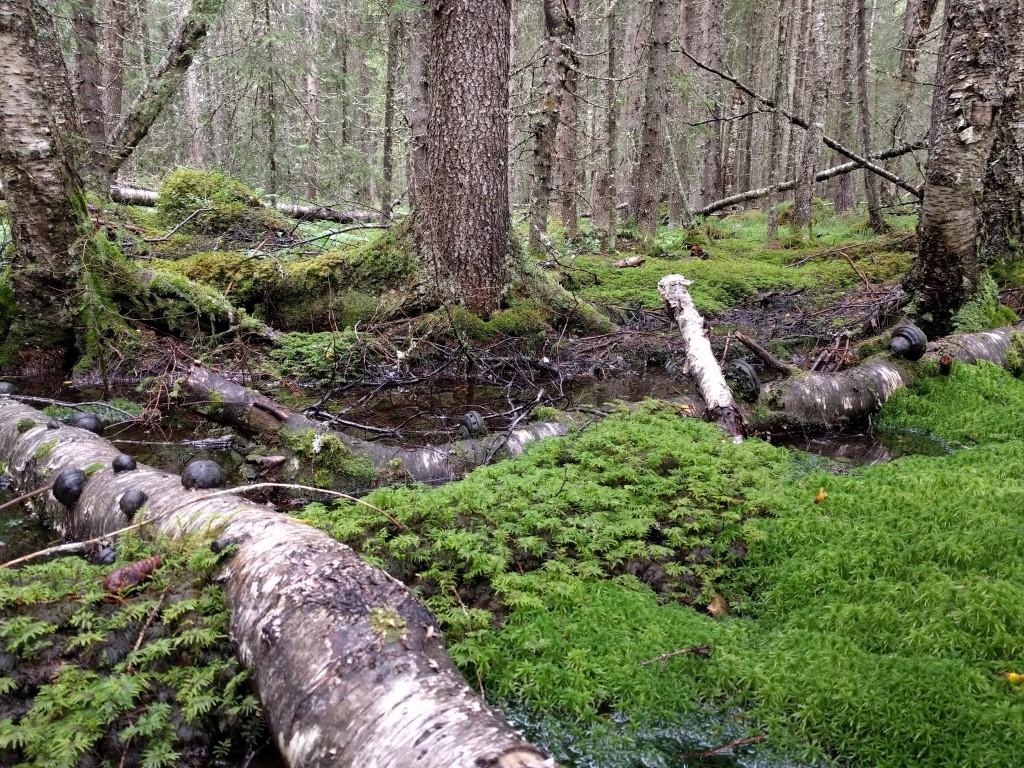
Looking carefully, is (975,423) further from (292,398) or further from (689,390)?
(292,398)

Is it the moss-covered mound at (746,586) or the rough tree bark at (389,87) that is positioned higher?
the rough tree bark at (389,87)

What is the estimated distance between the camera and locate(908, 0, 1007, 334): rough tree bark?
545 centimetres

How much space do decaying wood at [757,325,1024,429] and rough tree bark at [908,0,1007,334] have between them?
1.88ft

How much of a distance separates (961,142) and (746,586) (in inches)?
198

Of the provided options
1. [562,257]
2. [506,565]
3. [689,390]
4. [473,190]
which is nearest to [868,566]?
[506,565]

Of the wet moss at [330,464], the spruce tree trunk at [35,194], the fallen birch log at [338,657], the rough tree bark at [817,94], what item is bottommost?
the wet moss at [330,464]

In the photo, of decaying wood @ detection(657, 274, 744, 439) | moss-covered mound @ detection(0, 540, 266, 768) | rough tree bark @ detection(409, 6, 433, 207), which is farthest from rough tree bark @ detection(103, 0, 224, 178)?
moss-covered mound @ detection(0, 540, 266, 768)

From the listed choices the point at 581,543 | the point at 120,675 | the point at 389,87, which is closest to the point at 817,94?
the point at 389,87

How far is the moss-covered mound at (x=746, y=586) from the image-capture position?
82.5 inches

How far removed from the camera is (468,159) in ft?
24.0

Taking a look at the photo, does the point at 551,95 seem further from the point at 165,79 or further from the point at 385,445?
the point at 385,445

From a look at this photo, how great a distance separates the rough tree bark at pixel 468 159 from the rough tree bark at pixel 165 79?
5.68 metres

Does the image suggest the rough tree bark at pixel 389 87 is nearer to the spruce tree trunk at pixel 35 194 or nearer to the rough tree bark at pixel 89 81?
the rough tree bark at pixel 89 81

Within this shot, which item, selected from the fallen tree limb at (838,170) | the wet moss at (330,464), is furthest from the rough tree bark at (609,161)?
the wet moss at (330,464)
